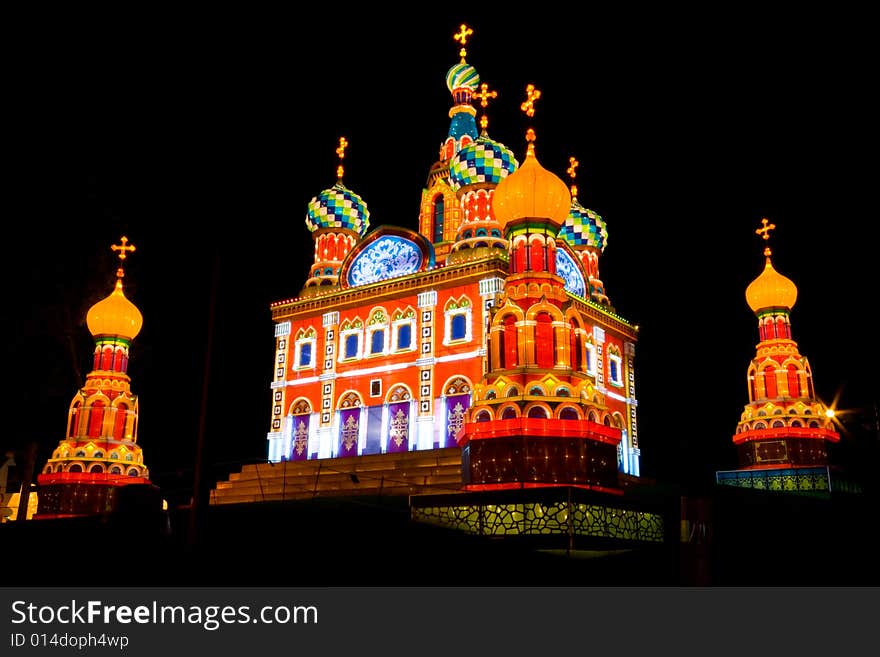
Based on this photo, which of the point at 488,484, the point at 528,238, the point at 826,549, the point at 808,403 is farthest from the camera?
the point at 808,403

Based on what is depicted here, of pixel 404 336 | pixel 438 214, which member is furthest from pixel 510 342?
pixel 438 214

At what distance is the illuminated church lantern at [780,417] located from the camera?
2480cm

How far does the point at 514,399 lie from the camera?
16359 mm

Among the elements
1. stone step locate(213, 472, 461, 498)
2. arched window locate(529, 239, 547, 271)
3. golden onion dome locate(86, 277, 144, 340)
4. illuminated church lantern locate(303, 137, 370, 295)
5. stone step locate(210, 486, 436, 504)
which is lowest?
stone step locate(210, 486, 436, 504)

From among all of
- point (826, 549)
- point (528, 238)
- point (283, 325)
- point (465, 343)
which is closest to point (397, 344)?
point (465, 343)

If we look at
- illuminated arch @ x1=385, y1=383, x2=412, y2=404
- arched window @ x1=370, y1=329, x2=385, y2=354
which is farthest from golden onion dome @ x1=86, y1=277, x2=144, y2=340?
illuminated arch @ x1=385, y1=383, x2=412, y2=404

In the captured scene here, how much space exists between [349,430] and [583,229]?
39.9ft

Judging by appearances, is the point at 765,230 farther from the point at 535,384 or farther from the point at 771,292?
the point at 535,384

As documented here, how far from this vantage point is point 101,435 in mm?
25375

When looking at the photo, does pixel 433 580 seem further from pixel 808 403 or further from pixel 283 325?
pixel 283 325

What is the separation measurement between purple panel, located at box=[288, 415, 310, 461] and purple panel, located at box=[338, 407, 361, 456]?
1.50m

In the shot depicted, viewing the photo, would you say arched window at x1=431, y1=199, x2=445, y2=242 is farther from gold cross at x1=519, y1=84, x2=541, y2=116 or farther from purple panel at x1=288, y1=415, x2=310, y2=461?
gold cross at x1=519, y1=84, x2=541, y2=116

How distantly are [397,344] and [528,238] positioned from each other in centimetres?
1163

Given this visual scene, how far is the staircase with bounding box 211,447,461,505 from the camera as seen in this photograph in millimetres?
22547
